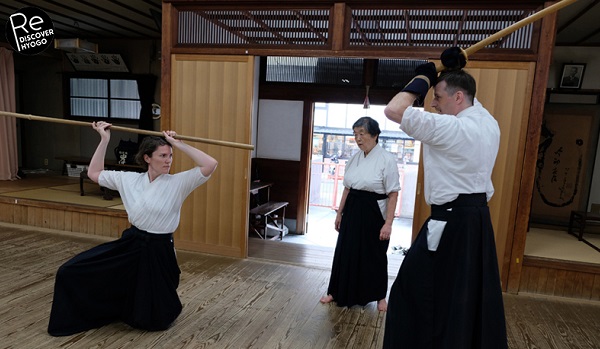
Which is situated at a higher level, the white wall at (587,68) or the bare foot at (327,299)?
the white wall at (587,68)

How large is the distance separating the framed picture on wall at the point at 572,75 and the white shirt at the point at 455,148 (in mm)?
4215

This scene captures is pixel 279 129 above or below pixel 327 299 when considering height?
above

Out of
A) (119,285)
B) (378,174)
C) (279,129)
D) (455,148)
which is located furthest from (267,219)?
(455,148)

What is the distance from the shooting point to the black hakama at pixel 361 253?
106 inches

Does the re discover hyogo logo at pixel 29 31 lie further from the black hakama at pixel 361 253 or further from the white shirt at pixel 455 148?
the white shirt at pixel 455 148

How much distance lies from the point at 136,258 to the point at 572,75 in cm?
527

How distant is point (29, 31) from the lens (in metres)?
4.18

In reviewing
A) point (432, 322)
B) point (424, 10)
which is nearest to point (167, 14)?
point (424, 10)

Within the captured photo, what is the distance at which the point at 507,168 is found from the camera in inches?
125

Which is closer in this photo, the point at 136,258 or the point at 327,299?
the point at 136,258

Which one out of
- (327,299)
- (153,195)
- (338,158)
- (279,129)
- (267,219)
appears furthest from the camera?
(338,158)

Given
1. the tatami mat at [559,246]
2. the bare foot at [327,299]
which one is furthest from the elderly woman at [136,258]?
the tatami mat at [559,246]

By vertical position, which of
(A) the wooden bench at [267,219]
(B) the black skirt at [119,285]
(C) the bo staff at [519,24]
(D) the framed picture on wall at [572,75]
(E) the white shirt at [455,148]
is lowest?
(A) the wooden bench at [267,219]

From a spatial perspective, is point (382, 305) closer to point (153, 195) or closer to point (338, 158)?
point (153, 195)
